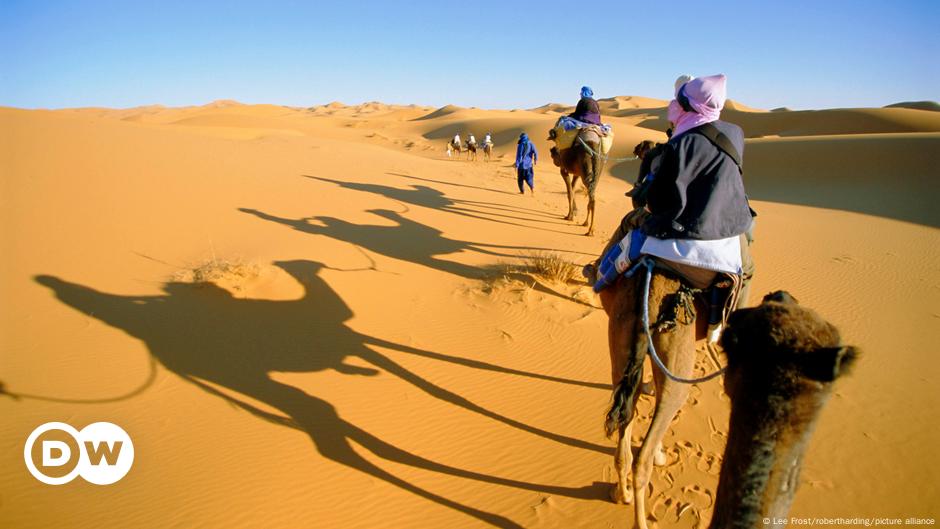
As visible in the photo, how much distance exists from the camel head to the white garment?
1.14 meters

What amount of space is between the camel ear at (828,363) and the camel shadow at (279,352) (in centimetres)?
Answer: 257

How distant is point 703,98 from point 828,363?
1.90 meters

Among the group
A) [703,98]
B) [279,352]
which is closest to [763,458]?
[703,98]

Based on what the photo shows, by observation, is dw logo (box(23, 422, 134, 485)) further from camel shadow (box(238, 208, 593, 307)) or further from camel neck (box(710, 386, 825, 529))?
camel shadow (box(238, 208, 593, 307))

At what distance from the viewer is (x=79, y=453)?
3.64m

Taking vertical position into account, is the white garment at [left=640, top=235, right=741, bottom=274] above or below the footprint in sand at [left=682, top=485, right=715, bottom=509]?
above

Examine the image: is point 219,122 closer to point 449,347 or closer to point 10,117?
point 10,117

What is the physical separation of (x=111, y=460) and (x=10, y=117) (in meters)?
16.2

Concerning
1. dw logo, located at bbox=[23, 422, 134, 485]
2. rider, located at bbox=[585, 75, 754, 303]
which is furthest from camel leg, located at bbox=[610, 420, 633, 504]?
dw logo, located at bbox=[23, 422, 134, 485]

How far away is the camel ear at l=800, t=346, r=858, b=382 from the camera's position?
1.26m

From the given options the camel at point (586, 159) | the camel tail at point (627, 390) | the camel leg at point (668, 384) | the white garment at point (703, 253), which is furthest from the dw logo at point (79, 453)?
the camel at point (586, 159)

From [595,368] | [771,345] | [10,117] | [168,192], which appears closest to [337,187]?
[168,192]

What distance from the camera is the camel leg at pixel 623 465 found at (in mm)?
2980

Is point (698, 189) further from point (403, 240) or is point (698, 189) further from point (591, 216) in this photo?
point (591, 216)
